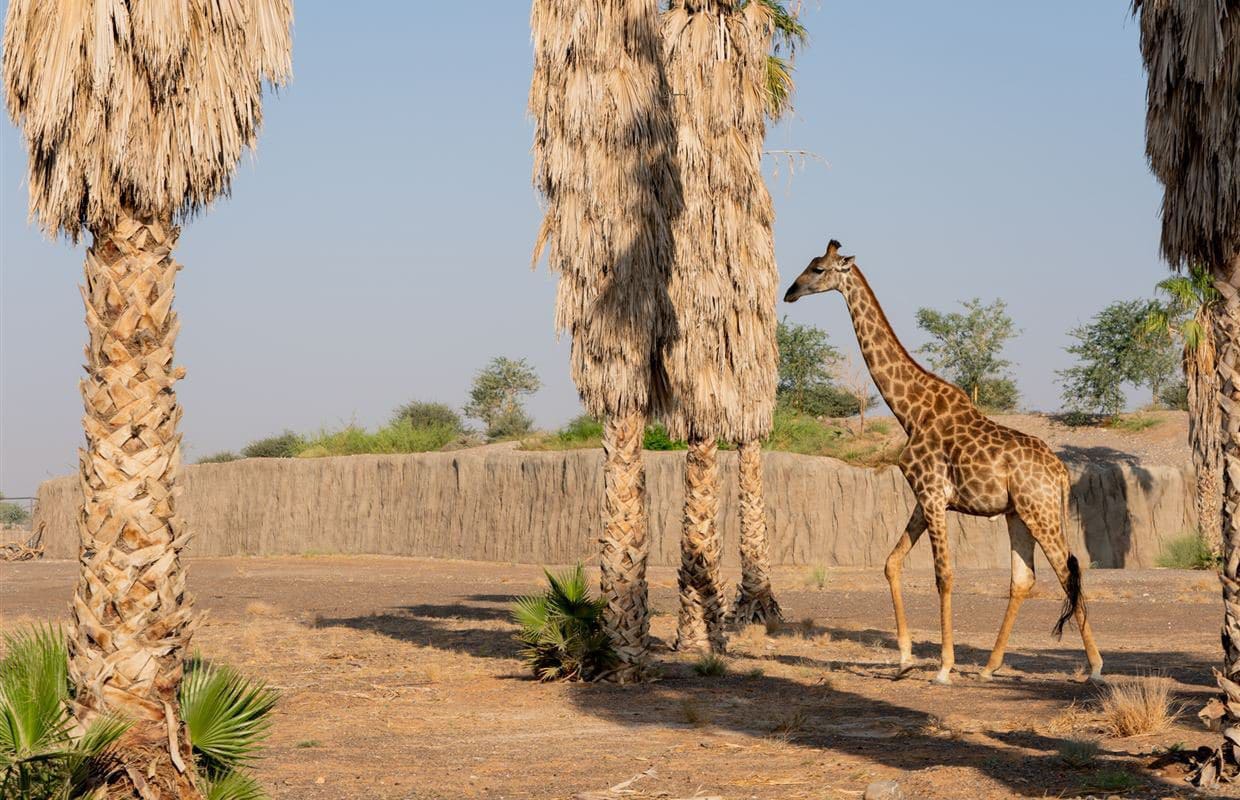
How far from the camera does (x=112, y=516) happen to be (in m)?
8.63

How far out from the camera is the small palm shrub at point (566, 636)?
1581cm

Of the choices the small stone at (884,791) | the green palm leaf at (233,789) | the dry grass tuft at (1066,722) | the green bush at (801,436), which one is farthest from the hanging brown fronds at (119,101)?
the green bush at (801,436)

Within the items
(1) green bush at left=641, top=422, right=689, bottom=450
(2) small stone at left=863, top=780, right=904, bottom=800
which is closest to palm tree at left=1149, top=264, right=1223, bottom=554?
(1) green bush at left=641, top=422, right=689, bottom=450

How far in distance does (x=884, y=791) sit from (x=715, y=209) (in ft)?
33.9

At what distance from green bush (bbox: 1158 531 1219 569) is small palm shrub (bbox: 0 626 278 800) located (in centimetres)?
2893

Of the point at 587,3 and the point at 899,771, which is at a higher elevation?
the point at 587,3

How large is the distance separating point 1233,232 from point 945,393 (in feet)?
19.7

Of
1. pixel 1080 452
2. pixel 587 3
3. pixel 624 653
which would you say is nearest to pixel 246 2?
pixel 587 3

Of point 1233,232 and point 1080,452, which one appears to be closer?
point 1233,232

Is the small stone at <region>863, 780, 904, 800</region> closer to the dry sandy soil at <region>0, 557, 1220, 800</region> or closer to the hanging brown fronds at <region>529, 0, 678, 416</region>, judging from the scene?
the dry sandy soil at <region>0, 557, 1220, 800</region>

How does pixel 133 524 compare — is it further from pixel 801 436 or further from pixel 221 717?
pixel 801 436

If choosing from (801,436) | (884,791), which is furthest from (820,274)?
(801,436)

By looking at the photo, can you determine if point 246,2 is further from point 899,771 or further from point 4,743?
point 899,771

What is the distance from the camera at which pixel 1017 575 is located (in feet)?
48.9
